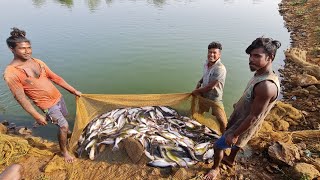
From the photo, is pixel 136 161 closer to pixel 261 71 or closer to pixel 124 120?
pixel 124 120

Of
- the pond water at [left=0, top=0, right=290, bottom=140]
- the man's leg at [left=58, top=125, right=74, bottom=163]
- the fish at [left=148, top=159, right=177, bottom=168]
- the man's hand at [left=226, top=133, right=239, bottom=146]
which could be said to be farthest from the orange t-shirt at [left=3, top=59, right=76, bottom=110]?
the man's hand at [left=226, top=133, right=239, bottom=146]

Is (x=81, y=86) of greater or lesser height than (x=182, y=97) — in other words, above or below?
below

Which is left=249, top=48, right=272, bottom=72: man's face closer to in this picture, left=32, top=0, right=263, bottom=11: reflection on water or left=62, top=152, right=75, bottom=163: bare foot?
left=62, top=152, right=75, bottom=163: bare foot

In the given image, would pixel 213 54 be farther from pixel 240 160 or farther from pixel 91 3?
pixel 91 3

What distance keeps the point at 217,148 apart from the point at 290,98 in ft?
16.0

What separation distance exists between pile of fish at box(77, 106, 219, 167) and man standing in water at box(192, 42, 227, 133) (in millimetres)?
412

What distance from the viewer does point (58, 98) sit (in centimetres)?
484

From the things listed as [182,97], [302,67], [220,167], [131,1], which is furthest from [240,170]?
[131,1]

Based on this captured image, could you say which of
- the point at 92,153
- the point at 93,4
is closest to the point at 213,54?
the point at 92,153

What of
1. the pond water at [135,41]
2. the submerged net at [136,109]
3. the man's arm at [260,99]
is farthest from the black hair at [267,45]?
the pond water at [135,41]

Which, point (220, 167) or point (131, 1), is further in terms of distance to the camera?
point (131, 1)

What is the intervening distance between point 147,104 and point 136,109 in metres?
0.35

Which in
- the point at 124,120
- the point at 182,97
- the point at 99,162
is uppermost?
the point at 182,97

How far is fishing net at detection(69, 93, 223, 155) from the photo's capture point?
5414 millimetres
